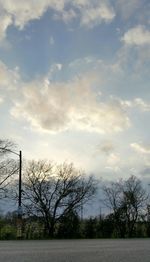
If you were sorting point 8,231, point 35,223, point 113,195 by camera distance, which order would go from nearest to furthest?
point 8,231 < point 35,223 < point 113,195

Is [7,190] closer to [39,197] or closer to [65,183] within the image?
[39,197]

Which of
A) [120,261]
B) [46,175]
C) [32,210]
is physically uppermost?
[46,175]

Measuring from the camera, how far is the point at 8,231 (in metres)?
40.2

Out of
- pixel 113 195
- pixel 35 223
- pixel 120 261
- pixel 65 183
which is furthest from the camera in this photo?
pixel 113 195

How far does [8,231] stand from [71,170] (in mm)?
24043

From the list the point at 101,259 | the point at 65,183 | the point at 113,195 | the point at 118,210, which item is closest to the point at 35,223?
the point at 65,183

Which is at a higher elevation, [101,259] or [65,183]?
[65,183]

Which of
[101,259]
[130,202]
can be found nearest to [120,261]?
[101,259]

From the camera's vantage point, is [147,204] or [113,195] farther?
[113,195]

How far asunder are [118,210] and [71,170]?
8.19m

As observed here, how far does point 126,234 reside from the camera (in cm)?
5625

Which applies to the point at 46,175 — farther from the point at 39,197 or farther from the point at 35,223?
the point at 35,223

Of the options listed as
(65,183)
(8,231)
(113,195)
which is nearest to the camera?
(8,231)

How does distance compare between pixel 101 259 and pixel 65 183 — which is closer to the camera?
pixel 101 259
